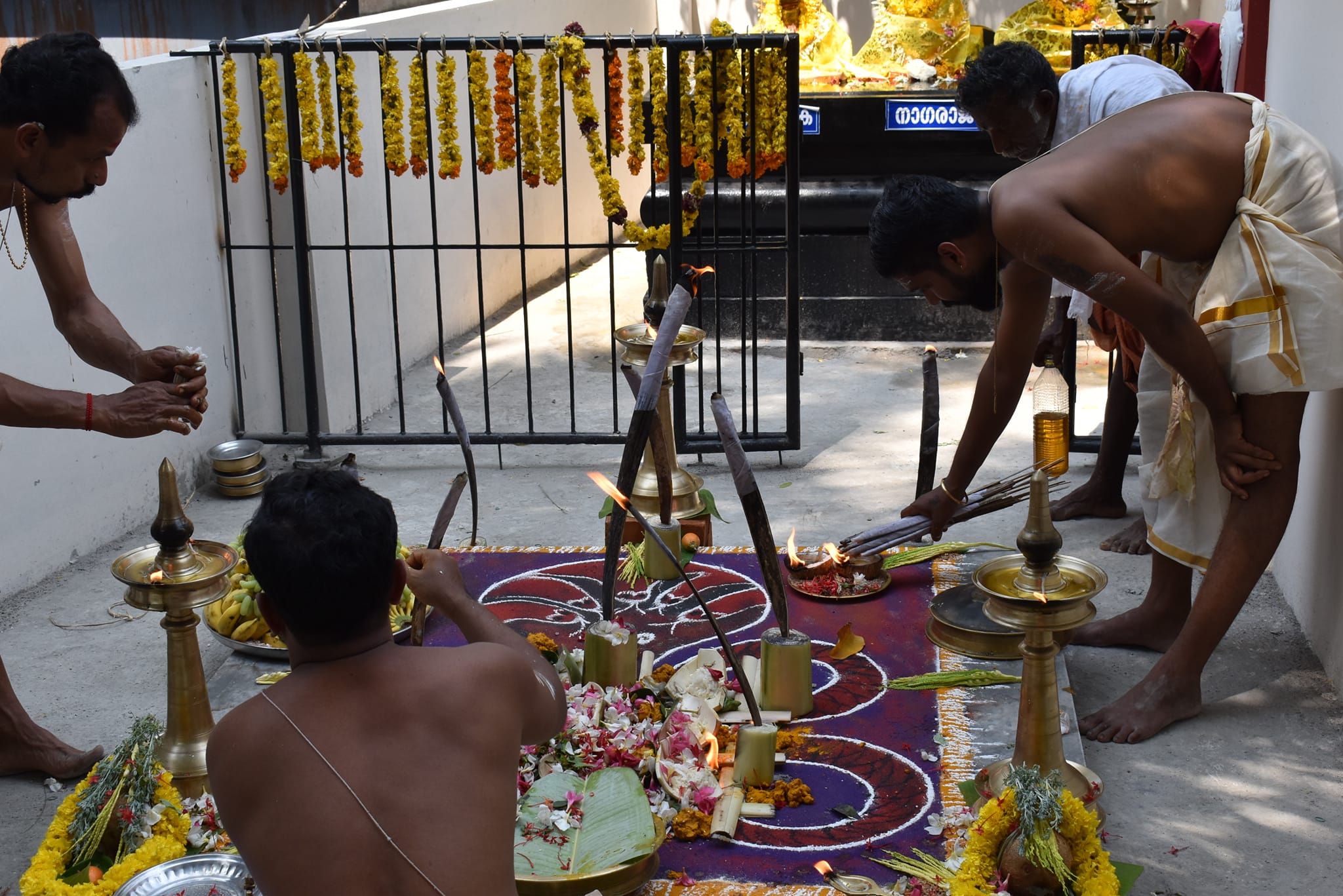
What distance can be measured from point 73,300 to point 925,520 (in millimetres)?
2234

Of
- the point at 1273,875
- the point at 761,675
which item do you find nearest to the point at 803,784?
the point at 761,675

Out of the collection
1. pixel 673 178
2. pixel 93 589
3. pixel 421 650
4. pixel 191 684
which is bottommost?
pixel 93 589

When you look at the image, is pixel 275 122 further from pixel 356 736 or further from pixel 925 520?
pixel 356 736

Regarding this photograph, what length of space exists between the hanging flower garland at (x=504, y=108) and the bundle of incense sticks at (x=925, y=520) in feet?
8.10

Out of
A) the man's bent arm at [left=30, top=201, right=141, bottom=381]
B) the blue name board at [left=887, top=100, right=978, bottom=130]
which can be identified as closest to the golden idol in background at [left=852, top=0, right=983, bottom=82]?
the blue name board at [left=887, top=100, right=978, bottom=130]

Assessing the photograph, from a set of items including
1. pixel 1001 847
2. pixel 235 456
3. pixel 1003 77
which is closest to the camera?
pixel 1001 847

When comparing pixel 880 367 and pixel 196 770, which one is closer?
pixel 196 770

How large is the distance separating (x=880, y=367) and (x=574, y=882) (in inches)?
193

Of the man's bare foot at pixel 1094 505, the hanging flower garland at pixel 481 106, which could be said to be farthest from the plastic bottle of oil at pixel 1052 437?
the hanging flower garland at pixel 481 106

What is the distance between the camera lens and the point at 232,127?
5.25 metres

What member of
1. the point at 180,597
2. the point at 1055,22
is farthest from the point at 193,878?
the point at 1055,22

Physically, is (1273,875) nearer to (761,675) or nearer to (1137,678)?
(1137,678)

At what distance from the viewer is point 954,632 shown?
3393 mm

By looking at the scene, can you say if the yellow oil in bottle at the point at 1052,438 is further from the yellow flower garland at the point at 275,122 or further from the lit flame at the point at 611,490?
the yellow flower garland at the point at 275,122
